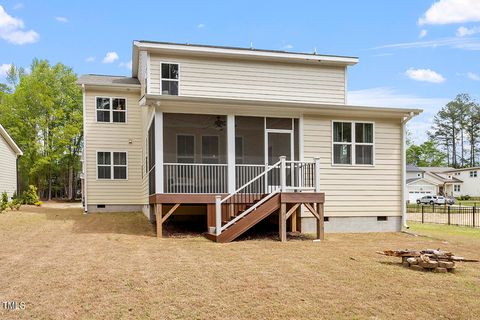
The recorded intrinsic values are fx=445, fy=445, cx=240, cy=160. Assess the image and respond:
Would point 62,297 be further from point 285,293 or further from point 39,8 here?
point 39,8

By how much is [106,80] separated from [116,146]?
10.8 feet

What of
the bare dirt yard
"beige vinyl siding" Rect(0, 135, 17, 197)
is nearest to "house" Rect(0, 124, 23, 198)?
"beige vinyl siding" Rect(0, 135, 17, 197)

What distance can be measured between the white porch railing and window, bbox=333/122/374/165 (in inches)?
57.8

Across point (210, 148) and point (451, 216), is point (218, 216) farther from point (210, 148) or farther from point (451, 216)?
point (451, 216)

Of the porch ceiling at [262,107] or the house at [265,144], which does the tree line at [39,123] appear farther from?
the porch ceiling at [262,107]

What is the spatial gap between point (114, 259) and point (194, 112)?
5447 millimetres

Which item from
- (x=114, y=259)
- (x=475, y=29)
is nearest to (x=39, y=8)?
(x=114, y=259)

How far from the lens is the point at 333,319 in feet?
17.3

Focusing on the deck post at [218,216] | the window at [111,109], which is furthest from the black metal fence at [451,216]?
the window at [111,109]

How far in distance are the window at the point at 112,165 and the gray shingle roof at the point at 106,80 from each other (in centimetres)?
312

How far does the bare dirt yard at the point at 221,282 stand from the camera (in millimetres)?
5484

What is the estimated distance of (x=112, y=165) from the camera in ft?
66.1

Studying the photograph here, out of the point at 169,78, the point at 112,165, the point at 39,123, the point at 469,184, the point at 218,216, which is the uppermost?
the point at 39,123

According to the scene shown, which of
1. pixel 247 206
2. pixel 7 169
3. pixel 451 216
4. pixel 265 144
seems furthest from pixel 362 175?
pixel 7 169
